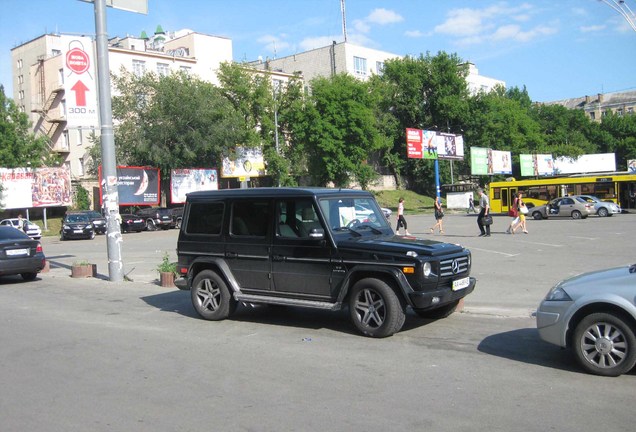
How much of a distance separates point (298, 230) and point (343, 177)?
52.4 m

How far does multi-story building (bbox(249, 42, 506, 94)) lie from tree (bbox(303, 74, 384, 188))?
39.5 feet

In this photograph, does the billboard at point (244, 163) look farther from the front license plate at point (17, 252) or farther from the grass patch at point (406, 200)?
the front license plate at point (17, 252)

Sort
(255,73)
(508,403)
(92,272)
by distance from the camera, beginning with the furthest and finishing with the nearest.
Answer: (255,73) → (92,272) → (508,403)

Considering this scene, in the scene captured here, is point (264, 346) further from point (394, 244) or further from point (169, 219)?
point (169, 219)

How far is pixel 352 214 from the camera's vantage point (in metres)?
8.65

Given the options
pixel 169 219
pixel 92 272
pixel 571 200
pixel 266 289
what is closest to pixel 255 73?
pixel 169 219

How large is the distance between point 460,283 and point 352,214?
1887 millimetres

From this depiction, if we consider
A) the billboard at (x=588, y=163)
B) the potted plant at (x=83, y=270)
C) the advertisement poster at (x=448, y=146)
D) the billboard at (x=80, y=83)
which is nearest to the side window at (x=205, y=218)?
the billboard at (x=80, y=83)

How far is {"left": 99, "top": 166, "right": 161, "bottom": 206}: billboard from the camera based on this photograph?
46.3 meters

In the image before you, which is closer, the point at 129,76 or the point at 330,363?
the point at 330,363

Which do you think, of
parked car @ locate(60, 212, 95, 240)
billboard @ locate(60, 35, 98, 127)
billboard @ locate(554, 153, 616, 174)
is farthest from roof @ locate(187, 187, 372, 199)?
billboard @ locate(554, 153, 616, 174)

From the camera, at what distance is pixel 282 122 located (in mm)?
60719

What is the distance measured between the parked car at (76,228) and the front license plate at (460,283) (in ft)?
106

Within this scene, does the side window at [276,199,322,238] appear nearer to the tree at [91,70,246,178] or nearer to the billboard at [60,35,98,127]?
the billboard at [60,35,98,127]
